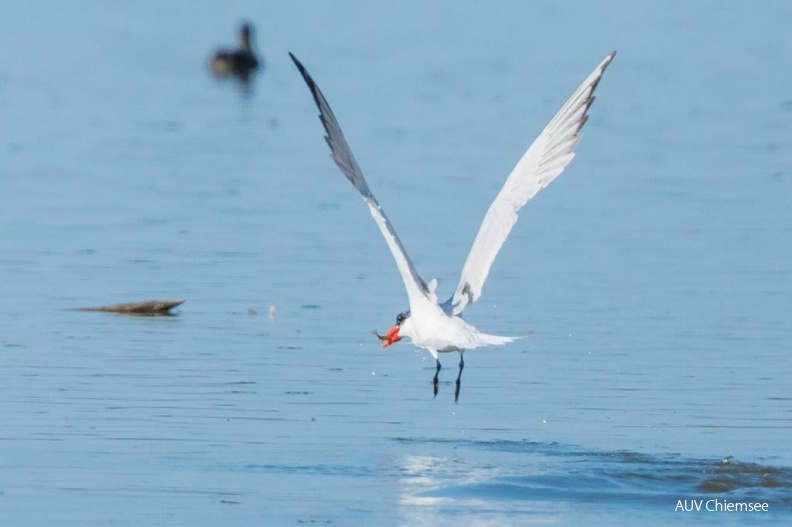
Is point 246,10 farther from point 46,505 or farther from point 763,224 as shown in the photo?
point 46,505

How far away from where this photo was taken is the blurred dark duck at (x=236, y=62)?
3070cm

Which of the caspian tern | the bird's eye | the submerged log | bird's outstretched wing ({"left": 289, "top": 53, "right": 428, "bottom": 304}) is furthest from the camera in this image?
the submerged log

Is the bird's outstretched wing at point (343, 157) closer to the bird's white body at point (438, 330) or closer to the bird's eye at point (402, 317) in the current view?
the bird's white body at point (438, 330)

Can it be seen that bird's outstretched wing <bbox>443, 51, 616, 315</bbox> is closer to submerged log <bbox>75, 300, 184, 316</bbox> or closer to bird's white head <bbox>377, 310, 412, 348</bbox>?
bird's white head <bbox>377, 310, 412, 348</bbox>

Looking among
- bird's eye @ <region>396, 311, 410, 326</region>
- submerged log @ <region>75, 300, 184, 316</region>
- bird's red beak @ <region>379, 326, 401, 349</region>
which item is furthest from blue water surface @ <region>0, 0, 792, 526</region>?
bird's eye @ <region>396, 311, 410, 326</region>

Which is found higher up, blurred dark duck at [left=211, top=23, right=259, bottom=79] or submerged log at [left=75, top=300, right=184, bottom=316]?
blurred dark duck at [left=211, top=23, right=259, bottom=79]

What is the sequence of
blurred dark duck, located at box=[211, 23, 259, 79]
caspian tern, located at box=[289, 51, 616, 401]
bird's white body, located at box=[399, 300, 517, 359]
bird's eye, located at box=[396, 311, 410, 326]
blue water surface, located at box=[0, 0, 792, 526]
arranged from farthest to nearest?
blurred dark duck, located at box=[211, 23, 259, 79], bird's eye, located at box=[396, 311, 410, 326], caspian tern, located at box=[289, 51, 616, 401], bird's white body, located at box=[399, 300, 517, 359], blue water surface, located at box=[0, 0, 792, 526]

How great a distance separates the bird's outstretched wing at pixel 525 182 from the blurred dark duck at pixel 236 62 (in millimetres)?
21571

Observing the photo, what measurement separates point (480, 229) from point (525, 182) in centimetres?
43

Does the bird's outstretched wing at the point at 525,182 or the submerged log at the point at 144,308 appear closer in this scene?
the bird's outstretched wing at the point at 525,182

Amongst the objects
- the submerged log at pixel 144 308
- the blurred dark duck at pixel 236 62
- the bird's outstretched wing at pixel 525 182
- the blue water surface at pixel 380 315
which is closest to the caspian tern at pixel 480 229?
the bird's outstretched wing at pixel 525 182

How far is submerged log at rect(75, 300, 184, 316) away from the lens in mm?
11549

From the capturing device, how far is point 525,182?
930 centimetres

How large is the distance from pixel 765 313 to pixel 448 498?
442 centimetres
